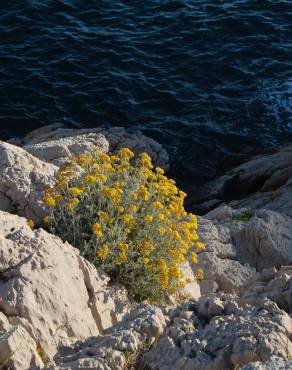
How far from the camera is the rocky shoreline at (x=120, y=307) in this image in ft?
17.1

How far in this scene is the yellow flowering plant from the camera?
7.45 meters

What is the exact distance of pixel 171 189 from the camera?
8.20m

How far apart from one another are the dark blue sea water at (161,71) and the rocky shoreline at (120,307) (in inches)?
229

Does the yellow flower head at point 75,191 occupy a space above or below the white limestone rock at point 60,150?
above

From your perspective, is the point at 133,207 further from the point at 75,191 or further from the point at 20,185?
the point at 20,185

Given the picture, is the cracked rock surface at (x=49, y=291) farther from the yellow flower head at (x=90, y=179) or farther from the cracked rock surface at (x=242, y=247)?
the cracked rock surface at (x=242, y=247)

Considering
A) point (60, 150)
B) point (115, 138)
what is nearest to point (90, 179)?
point (60, 150)

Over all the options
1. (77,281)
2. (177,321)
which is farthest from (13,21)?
(177,321)

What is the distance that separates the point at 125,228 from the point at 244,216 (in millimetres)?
3030

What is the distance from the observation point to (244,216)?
1011cm

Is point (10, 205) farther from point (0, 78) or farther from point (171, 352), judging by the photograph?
point (0, 78)

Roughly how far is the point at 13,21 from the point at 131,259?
12261 mm

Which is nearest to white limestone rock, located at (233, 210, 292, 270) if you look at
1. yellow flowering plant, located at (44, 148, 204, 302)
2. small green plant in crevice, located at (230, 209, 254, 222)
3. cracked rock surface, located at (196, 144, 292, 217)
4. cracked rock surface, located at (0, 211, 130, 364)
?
small green plant in crevice, located at (230, 209, 254, 222)

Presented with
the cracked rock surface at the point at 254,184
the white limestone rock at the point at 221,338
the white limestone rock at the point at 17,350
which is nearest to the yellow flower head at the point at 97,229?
the white limestone rock at the point at 221,338
